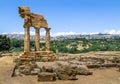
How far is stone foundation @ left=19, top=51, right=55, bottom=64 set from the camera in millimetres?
32438

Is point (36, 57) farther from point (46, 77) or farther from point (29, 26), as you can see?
point (46, 77)

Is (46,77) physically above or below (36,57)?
below

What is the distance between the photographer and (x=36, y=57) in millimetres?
33469

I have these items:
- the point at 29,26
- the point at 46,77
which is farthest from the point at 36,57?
the point at 46,77

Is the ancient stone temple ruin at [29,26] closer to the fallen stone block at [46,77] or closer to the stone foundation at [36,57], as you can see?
the stone foundation at [36,57]

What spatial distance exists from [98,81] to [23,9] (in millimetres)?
13457

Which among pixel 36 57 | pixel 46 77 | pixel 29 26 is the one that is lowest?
pixel 46 77

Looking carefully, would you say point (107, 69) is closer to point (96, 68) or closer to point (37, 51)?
point (96, 68)

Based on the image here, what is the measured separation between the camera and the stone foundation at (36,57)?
106 feet

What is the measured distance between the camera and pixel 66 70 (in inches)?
897

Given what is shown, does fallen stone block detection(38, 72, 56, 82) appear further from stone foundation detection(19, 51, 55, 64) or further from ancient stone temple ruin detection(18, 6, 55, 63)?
ancient stone temple ruin detection(18, 6, 55, 63)

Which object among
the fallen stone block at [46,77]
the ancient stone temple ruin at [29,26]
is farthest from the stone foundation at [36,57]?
the fallen stone block at [46,77]

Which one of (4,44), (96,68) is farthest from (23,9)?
(4,44)

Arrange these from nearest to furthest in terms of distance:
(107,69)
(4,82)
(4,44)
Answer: (4,82) → (107,69) → (4,44)
